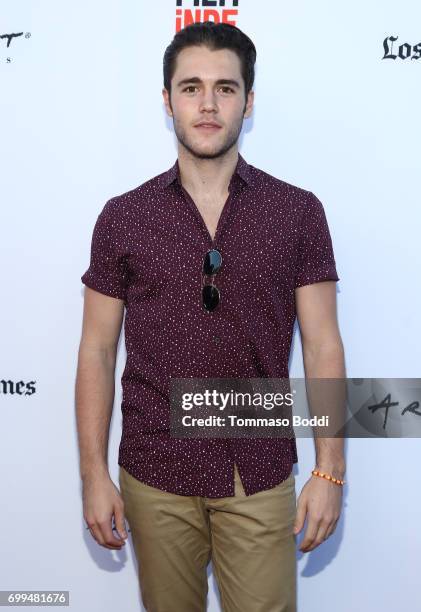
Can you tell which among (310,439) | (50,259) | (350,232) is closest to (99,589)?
(310,439)

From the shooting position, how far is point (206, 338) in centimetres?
190

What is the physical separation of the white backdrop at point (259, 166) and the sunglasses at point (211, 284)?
57 centimetres

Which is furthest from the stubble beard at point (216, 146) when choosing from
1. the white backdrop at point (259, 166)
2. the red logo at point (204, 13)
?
the red logo at point (204, 13)

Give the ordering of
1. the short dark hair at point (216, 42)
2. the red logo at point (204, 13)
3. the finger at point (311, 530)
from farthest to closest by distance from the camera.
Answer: the red logo at point (204, 13) → the short dark hair at point (216, 42) → the finger at point (311, 530)

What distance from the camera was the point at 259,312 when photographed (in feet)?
6.37

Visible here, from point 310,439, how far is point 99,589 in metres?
0.88

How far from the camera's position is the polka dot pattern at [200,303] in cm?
190

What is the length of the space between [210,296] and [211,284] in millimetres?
31

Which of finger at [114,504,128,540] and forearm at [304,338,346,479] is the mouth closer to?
forearm at [304,338,346,479]

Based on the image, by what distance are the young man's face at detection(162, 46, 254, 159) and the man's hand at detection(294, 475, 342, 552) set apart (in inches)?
35.3

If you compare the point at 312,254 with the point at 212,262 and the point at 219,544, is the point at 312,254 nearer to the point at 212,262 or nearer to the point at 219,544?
the point at 212,262

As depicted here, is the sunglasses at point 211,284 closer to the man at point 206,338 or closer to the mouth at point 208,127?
the man at point 206,338

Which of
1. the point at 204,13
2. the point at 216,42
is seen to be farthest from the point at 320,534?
the point at 204,13

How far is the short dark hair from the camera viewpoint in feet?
6.54
